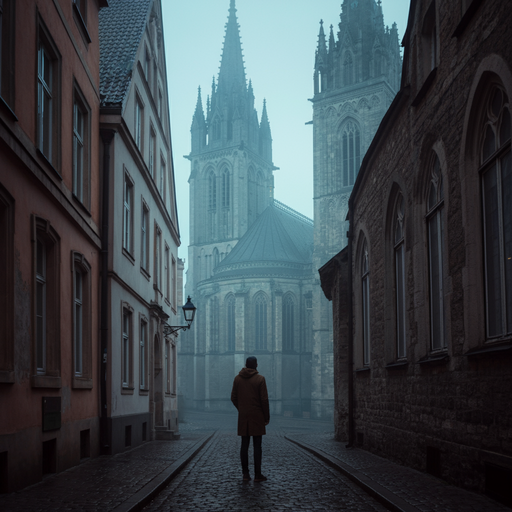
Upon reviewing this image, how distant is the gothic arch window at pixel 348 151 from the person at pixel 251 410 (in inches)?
2137

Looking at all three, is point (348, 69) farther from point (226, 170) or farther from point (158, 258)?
point (158, 258)

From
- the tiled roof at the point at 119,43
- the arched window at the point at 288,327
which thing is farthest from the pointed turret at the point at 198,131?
the tiled roof at the point at 119,43

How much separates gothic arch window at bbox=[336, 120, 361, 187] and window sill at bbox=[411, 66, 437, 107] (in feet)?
174

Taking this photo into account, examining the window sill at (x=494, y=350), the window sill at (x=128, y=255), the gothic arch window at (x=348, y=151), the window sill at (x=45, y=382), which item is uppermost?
the gothic arch window at (x=348, y=151)

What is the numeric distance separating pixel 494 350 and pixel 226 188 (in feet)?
254

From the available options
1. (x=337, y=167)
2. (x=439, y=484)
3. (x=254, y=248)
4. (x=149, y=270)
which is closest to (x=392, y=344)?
(x=439, y=484)

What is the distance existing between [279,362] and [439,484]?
6070 centimetres

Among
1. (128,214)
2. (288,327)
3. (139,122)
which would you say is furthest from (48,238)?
(288,327)

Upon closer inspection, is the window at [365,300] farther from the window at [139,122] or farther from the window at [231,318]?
the window at [231,318]

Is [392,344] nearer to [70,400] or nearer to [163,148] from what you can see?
[70,400]

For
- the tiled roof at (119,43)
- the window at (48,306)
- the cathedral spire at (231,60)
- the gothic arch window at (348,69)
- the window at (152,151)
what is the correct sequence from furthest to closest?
the cathedral spire at (231,60)
the gothic arch window at (348,69)
the window at (152,151)
the tiled roof at (119,43)
the window at (48,306)

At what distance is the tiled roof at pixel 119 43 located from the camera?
53.7 ft

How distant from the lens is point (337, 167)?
214 ft

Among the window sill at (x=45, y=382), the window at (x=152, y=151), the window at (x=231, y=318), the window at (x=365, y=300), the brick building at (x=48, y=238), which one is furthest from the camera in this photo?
the window at (x=231, y=318)
